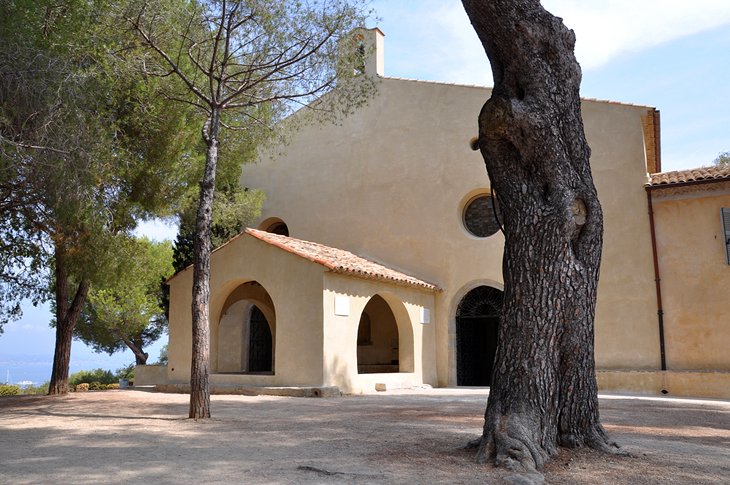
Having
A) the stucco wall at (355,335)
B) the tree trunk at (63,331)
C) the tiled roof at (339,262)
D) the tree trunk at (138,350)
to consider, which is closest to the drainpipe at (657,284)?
the tiled roof at (339,262)

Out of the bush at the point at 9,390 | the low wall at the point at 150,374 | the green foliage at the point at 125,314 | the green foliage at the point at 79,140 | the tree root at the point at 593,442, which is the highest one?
the green foliage at the point at 79,140

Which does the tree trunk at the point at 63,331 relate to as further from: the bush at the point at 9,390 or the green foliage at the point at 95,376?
the green foliage at the point at 95,376

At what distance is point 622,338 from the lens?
15055mm

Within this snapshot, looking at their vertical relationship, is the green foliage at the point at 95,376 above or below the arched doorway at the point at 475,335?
below

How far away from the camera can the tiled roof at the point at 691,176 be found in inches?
572

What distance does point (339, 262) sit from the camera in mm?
14453

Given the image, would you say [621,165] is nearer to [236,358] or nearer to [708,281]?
[708,281]

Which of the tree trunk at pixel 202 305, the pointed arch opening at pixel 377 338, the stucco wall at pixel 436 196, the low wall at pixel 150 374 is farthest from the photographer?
the pointed arch opening at pixel 377 338

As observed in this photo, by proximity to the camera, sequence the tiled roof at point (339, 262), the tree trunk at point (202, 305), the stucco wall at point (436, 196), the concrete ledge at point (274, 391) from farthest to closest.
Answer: the stucco wall at point (436, 196), the tiled roof at point (339, 262), the concrete ledge at point (274, 391), the tree trunk at point (202, 305)

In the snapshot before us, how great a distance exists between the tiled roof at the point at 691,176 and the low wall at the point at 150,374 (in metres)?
13.1

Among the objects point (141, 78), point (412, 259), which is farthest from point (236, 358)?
point (141, 78)

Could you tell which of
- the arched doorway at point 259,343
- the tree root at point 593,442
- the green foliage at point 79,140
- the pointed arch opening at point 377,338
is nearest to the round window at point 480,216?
the pointed arch opening at point 377,338

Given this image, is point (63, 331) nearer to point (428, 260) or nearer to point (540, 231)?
point (428, 260)

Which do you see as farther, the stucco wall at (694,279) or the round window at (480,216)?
the round window at (480,216)
